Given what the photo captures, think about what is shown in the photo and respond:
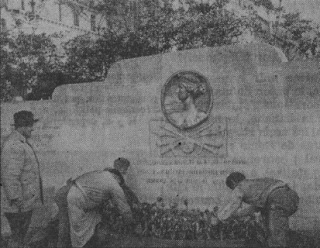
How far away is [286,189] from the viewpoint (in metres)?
7.52

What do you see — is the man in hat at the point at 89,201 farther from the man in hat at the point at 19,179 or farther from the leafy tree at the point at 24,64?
the leafy tree at the point at 24,64

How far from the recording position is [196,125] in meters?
9.09

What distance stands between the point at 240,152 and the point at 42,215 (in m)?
3.63

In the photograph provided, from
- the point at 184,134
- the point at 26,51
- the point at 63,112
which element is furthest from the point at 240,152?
the point at 26,51

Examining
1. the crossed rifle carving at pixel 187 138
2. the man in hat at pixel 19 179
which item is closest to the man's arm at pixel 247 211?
the crossed rifle carving at pixel 187 138

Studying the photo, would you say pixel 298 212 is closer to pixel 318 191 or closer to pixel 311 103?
pixel 318 191

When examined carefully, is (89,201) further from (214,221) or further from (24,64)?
Result: (24,64)

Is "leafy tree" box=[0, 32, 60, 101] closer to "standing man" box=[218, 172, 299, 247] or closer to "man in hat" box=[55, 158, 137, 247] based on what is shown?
"man in hat" box=[55, 158, 137, 247]

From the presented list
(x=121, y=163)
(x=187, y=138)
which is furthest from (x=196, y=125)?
(x=121, y=163)

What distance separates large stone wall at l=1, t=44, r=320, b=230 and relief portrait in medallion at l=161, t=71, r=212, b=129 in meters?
0.02

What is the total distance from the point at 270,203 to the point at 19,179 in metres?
3.72

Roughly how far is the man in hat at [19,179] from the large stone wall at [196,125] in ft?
4.34

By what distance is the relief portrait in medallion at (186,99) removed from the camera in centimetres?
910

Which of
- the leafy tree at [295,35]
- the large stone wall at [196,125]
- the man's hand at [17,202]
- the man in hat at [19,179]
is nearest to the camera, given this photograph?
the man's hand at [17,202]
